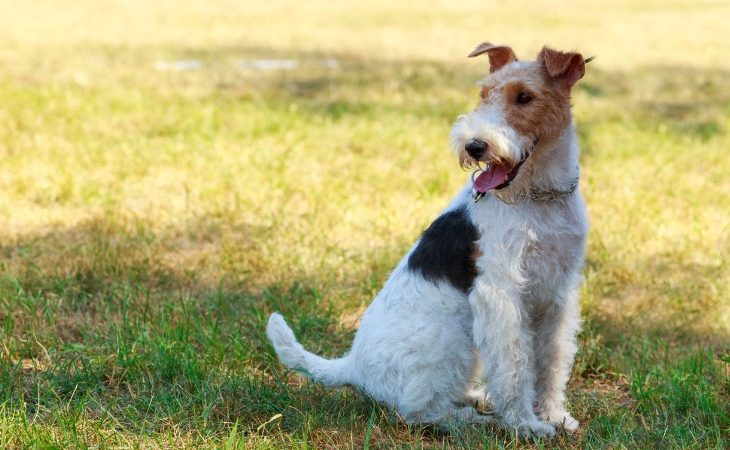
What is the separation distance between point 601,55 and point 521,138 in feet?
39.8

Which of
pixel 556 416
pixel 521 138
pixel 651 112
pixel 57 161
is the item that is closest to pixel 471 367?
pixel 556 416

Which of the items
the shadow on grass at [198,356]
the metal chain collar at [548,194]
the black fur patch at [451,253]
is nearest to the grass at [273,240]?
the shadow on grass at [198,356]

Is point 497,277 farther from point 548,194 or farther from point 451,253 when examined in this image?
point 548,194

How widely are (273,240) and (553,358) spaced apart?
8.24ft

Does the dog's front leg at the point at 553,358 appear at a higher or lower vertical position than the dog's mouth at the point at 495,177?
lower

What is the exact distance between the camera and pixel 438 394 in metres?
3.61

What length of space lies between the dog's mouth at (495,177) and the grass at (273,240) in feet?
3.14

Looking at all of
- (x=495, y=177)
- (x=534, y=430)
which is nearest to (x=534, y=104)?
(x=495, y=177)

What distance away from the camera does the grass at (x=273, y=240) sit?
3.74 metres

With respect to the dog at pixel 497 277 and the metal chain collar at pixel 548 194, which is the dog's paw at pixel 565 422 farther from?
the metal chain collar at pixel 548 194

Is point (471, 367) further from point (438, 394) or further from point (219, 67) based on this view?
point (219, 67)

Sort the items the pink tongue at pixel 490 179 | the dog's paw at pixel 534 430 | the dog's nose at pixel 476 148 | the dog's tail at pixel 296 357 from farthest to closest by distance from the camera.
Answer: the dog's tail at pixel 296 357 < the dog's paw at pixel 534 430 < the pink tongue at pixel 490 179 < the dog's nose at pixel 476 148

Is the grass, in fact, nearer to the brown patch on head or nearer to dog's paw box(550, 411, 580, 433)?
dog's paw box(550, 411, 580, 433)

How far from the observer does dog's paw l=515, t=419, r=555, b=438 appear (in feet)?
12.0
